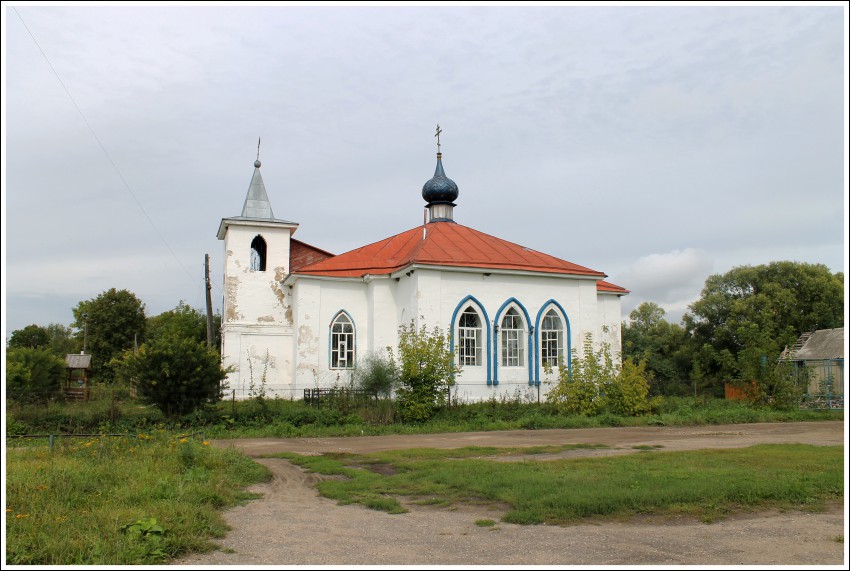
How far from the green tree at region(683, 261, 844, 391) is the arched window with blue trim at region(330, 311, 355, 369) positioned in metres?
22.6

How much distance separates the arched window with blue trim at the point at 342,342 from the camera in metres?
27.2

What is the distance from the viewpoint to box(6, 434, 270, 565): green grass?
5832 millimetres

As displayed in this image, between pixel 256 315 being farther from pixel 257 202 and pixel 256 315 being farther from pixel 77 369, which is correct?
pixel 77 369

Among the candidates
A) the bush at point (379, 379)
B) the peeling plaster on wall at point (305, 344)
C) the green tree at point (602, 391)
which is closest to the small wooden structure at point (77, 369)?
the peeling plaster on wall at point (305, 344)

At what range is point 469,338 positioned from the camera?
26.3 m

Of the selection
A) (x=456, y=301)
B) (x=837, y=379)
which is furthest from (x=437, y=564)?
(x=837, y=379)

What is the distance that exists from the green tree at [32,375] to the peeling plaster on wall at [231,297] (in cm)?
646

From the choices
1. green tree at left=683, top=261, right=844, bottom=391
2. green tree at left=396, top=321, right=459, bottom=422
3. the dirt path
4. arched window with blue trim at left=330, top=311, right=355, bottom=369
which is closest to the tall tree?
green tree at left=683, top=261, right=844, bottom=391

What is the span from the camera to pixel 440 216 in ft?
109

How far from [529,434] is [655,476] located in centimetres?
846

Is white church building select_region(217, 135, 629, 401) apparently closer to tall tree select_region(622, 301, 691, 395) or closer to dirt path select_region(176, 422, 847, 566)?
tall tree select_region(622, 301, 691, 395)

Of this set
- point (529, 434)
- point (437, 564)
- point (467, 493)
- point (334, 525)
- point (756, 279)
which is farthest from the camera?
point (756, 279)

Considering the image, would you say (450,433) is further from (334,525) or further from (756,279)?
(756,279)

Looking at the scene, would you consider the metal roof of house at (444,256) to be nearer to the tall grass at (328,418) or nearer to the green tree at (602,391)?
the green tree at (602,391)
